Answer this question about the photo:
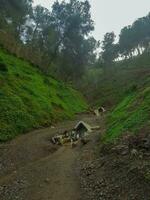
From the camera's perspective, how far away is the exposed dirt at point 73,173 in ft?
53.0

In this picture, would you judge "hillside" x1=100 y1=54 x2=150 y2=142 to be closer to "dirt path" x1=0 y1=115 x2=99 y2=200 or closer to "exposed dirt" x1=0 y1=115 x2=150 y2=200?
"exposed dirt" x1=0 y1=115 x2=150 y2=200

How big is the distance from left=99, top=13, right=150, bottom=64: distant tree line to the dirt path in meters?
99.9

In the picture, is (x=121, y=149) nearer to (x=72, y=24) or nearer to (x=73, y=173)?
(x=73, y=173)

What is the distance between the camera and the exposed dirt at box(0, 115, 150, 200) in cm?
1616

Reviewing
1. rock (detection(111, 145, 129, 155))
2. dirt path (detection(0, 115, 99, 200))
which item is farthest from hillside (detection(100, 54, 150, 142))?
dirt path (detection(0, 115, 99, 200))

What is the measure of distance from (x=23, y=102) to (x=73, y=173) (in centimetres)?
1830

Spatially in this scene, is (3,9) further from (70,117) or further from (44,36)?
(70,117)

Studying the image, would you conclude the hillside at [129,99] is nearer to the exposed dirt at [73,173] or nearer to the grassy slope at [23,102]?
the exposed dirt at [73,173]

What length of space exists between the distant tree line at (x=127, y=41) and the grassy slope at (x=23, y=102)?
75581 mm

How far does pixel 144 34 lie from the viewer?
132 m

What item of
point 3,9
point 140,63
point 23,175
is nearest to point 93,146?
point 23,175

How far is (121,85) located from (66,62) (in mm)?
24526

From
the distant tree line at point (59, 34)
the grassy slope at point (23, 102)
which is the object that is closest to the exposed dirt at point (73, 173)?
the grassy slope at point (23, 102)

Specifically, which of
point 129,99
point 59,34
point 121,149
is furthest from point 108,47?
point 121,149
